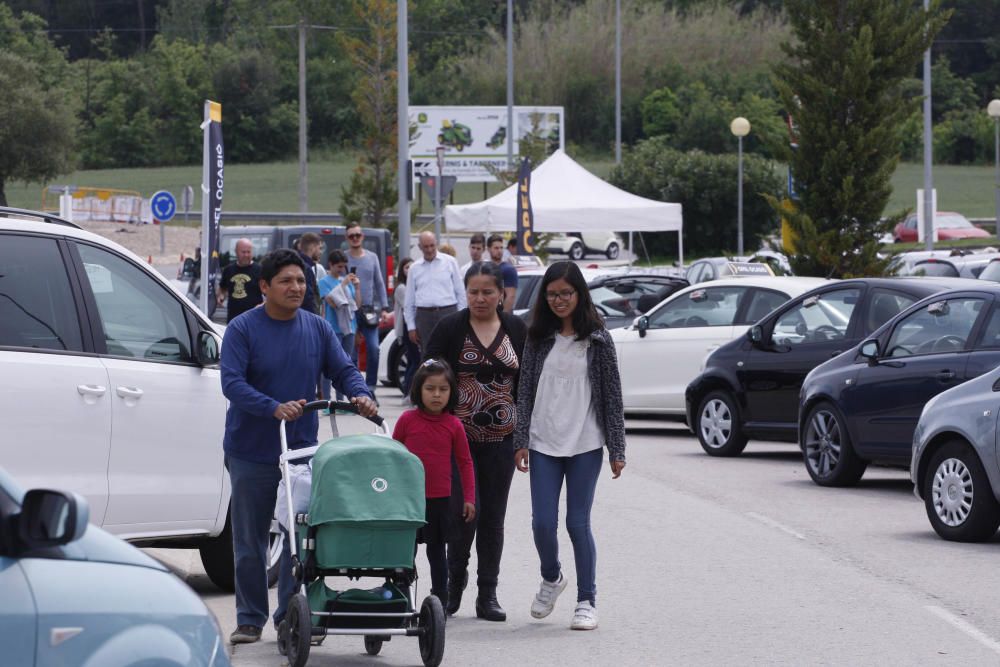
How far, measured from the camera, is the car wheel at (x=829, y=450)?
13.3 m

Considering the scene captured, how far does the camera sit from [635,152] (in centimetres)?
6009

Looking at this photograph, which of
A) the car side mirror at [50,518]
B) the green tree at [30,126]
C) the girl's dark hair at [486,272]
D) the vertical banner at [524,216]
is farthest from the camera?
the green tree at [30,126]

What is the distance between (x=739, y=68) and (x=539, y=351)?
87670 millimetres

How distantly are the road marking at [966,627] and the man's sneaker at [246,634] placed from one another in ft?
11.0

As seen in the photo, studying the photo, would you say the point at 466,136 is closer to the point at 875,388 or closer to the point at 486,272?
the point at 875,388

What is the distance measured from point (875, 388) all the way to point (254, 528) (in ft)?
23.0

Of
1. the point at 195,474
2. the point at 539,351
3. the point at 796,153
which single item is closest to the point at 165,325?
the point at 195,474

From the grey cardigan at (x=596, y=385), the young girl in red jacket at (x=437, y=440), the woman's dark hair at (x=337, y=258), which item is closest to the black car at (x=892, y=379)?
the grey cardigan at (x=596, y=385)

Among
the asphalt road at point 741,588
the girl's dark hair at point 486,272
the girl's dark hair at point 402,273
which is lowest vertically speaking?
the asphalt road at point 741,588

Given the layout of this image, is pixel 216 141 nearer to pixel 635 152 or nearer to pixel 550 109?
pixel 635 152

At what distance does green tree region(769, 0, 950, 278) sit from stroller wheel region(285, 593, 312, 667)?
17.6 m

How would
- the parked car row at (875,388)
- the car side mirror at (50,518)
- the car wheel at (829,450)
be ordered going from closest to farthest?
the car side mirror at (50,518) < the parked car row at (875,388) < the car wheel at (829,450)

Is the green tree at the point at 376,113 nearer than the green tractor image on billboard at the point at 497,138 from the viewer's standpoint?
Yes

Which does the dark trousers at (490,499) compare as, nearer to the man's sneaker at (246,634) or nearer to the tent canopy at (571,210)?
the man's sneaker at (246,634)
